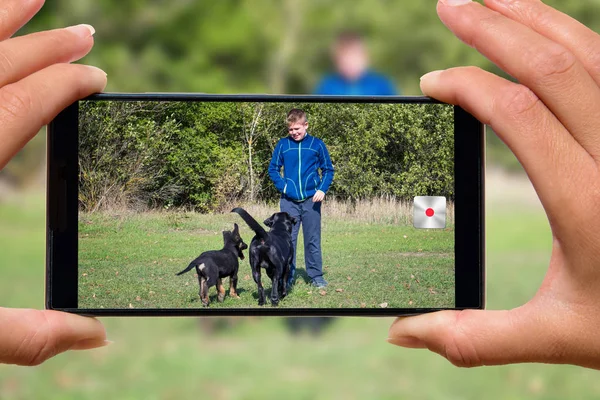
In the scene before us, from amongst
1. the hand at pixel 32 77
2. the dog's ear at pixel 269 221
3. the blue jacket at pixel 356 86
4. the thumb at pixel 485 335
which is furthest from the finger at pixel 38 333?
the blue jacket at pixel 356 86

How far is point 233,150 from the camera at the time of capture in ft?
5.45

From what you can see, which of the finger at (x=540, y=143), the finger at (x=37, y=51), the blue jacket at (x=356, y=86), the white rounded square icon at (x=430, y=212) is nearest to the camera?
the finger at (x=540, y=143)

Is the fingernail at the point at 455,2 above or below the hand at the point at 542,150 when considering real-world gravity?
above

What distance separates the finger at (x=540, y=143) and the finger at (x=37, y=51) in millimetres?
877

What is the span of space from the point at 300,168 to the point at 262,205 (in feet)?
0.40

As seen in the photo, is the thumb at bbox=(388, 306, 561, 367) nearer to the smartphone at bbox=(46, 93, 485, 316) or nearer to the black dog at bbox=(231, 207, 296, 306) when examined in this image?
the smartphone at bbox=(46, 93, 485, 316)

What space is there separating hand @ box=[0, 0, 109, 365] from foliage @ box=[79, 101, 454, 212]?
0.08 metres

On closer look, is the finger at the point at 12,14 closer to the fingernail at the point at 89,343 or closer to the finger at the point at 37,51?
the finger at the point at 37,51

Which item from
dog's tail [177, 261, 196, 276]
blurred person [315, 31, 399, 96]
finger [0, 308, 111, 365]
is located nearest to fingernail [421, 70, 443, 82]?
dog's tail [177, 261, 196, 276]

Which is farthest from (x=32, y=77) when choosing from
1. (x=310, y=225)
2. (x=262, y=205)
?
(x=310, y=225)

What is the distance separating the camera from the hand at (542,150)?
1.37m

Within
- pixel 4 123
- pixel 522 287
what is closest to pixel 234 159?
pixel 4 123

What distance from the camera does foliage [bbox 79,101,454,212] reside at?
1584mm

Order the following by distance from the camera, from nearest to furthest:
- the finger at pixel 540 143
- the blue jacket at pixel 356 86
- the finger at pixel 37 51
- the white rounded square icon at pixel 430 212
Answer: the finger at pixel 540 143 < the finger at pixel 37 51 < the white rounded square icon at pixel 430 212 < the blue jacket at pixel 356 86
